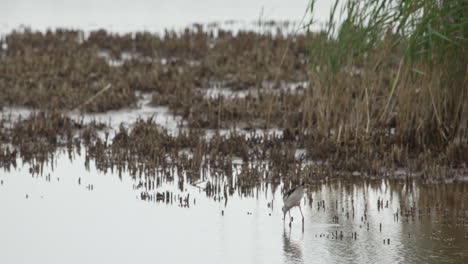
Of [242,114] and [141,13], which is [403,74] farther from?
[141,13]

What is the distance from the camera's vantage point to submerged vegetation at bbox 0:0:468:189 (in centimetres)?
893

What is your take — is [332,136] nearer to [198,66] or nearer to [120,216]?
[120,216]

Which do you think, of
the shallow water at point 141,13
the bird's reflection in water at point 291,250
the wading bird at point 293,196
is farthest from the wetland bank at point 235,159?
the shallow water at point 141,13

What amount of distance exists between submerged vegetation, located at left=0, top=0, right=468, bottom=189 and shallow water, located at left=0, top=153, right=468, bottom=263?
1.88 ft

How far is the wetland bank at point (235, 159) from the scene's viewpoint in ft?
22.0

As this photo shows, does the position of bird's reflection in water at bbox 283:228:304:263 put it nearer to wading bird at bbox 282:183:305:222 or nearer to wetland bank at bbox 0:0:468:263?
wetland bank at bbox 0:0:468:263

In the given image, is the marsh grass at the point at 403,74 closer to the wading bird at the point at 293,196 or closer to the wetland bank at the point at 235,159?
the wetland bank at the point at 235,159

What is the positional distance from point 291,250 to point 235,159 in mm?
3431

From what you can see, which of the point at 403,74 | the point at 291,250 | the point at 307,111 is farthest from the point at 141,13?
the point at 291,250

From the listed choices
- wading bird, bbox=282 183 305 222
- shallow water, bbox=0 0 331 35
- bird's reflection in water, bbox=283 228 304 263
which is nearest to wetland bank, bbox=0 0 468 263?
bird's reflection in water, bbox=283 228 304 263

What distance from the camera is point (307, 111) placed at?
1047cm

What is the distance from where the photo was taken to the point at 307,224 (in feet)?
23.9

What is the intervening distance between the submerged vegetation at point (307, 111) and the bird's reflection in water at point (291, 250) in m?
1.81

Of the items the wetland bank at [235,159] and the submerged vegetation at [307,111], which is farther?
the submerged vegetation at [307,111]
